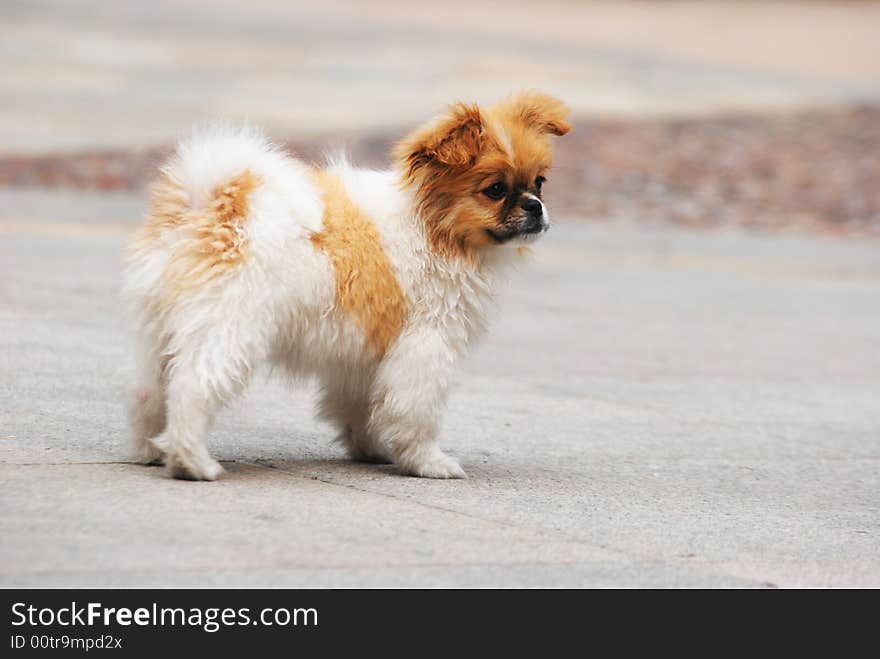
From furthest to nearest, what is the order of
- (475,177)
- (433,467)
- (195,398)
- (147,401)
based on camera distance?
(433,467), (475,177), (147,401), (195,398)

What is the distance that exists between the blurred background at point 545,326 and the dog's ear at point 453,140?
149cm

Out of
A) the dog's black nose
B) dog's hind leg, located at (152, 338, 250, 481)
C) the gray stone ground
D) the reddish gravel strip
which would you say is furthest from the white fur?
the reddish gravel strip

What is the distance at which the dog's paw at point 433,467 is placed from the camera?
7.27 metres

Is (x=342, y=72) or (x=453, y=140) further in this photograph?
(x=342, y=72)

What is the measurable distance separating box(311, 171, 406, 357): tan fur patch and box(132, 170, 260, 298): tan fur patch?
370 mm

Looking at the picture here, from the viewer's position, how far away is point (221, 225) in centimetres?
677

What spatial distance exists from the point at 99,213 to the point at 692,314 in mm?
6910

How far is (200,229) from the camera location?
676 cm

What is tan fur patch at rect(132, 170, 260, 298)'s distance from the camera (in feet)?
22.0

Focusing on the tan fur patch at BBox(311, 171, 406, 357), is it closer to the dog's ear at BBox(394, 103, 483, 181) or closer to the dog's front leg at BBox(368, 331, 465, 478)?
the dog's front leg at BBox(368, 331, 465, 478)

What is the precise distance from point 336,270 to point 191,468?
3.54 ft

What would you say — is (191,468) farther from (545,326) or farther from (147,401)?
(545,326)

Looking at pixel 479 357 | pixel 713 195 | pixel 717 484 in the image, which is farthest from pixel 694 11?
pixel 717 484

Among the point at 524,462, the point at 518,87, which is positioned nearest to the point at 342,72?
the point at 518,87
